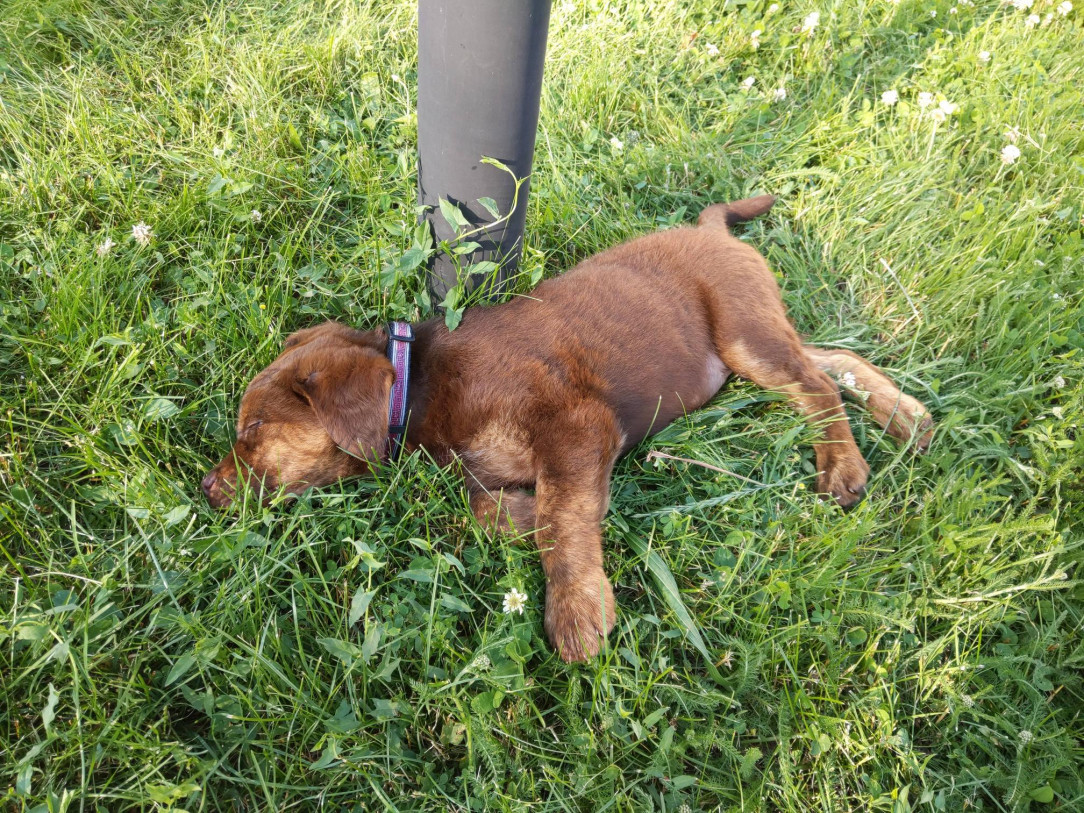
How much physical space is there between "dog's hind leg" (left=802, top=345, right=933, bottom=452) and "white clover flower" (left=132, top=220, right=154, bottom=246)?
133 inches

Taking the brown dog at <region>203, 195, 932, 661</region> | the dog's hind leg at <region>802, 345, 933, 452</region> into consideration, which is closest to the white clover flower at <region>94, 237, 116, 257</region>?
the brown dog at <region>203, 195, 932, 661</region>

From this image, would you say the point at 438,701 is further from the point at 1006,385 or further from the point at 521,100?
the point at 1006,385

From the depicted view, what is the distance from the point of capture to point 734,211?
3.92m

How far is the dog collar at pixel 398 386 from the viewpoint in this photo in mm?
2824

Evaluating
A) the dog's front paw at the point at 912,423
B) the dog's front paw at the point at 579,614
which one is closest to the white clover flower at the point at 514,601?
the dog's front paw at the point at 579,614

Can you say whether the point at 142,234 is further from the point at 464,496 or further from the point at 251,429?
the point at 464,496

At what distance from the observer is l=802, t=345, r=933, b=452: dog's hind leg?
10.6ft

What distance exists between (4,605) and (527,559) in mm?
1828

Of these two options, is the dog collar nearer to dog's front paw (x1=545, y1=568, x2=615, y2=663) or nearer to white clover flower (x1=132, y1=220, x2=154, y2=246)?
dog's front paw (x1=545, y1=568, x2=615, y2=663)

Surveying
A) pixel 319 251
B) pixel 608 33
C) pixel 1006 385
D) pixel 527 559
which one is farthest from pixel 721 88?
pixel 527 559

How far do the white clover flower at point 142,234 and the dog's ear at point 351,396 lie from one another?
129cm

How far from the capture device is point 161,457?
2.77 metres

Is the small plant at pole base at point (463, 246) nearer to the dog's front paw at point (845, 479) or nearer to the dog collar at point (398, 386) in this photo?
the dog collar at point (398, 386)

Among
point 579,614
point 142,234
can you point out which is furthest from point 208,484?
point 579,614
